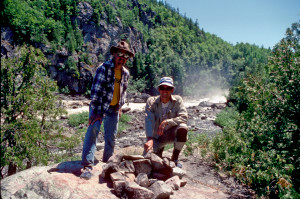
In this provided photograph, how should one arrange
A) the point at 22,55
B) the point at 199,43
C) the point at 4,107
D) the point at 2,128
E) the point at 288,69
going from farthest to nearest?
the point at 199,43
the point at 22,55
the point at 4,107
the point at 2,128
the point at 288,69

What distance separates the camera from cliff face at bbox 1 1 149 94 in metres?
37.2

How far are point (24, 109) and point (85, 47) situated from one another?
157ft

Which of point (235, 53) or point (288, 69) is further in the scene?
point (235, 53)

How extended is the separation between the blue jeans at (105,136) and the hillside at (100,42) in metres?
11.8

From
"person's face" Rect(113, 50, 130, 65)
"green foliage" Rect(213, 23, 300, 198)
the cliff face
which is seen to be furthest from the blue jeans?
the cliff face

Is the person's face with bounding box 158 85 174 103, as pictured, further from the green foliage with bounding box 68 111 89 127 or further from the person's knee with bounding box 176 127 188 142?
the green foliage with bounding box 68 111 89 127

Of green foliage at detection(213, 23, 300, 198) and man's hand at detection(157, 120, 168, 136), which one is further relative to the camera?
man's hand at detection(157, 120, 168, 136)

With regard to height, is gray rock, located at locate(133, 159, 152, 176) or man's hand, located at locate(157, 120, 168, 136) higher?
man's hand, located at locate(157, 120, 168, 136)

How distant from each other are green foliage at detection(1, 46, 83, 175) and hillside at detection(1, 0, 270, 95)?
1236 cm

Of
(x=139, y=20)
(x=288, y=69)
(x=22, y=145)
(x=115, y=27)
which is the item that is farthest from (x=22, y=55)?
(x=139, y=20)

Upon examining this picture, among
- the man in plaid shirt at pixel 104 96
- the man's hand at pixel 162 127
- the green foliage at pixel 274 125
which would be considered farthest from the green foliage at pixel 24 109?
the green foliage at pixel 274 125

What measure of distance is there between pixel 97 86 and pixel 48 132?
3.12m

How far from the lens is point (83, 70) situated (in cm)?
4281

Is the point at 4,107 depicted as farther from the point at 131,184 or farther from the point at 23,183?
the point at 131,184
